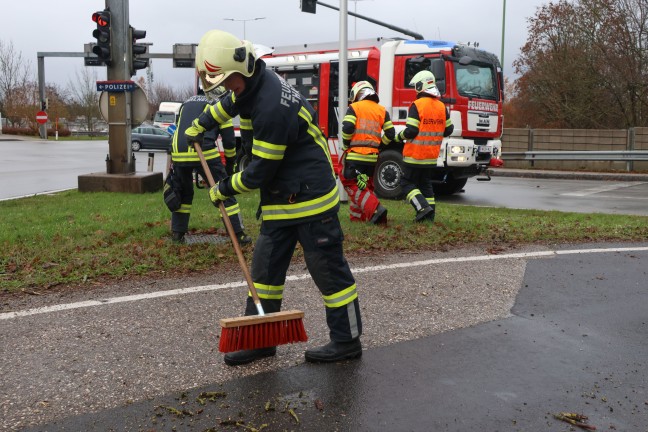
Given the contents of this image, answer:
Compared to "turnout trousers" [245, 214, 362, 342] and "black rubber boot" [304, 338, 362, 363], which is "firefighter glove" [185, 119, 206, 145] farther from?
"black rubber boot" [304, 338, 362, 363]

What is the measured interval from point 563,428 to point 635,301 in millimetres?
2562

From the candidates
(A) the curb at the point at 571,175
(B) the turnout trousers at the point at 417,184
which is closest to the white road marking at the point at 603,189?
(A) the curb at the point at 571,175

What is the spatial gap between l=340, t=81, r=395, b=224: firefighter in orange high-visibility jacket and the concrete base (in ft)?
15.3

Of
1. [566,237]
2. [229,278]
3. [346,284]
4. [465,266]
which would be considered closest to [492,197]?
[566,237]

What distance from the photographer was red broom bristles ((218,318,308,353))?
12.0 feet

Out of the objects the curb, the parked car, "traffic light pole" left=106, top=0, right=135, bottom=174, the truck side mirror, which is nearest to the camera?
"traffic light pole" left=106, top=0, right=135, bottom=174

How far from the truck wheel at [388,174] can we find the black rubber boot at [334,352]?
30.7 ft

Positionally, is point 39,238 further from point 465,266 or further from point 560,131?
point 560,131

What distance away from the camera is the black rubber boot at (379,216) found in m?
8.45

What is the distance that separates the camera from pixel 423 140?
8891 millimetres

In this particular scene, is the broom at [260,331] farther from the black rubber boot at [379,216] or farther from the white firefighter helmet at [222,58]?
the black rubber boot at [379,216]

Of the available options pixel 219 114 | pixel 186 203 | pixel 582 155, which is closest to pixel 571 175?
pixel 582 155

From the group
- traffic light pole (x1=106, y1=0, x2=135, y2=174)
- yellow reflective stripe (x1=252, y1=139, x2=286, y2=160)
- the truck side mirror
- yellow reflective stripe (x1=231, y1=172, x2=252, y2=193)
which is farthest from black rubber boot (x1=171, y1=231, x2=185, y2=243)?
the truck side mirror

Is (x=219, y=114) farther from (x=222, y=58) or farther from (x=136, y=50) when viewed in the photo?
(x=136, y=50)
